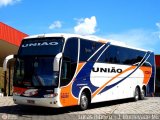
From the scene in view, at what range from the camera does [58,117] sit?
1453 cm

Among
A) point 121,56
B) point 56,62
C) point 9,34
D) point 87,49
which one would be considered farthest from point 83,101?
point 9,34

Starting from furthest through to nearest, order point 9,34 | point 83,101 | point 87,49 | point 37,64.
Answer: point 9,34 < point 87,49 < point 83,101 < point 37,64

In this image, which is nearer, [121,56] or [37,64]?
[37,64]

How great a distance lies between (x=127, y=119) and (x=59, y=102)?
2.94 meters

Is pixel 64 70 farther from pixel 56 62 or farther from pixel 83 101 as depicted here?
pixel 83 101

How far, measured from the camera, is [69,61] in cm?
1584

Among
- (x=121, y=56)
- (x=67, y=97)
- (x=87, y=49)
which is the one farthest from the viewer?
(x=121, y=56)

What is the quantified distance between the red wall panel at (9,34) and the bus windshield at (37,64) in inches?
415

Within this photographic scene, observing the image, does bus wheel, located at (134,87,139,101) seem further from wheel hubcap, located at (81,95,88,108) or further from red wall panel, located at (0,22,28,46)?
red wall panel, located at (0,22,28,46)

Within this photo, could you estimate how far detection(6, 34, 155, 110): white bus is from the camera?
49.9 feet

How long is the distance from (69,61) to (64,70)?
495mm

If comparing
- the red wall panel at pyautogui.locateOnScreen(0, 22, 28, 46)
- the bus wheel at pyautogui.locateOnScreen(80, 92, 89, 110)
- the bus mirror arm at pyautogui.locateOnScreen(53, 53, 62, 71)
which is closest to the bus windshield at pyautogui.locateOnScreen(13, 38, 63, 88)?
the bus mirror arm at pyautogui.locateOnScreen(53, 53, 62, 71)

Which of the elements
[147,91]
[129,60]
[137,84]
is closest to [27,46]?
[129,60]

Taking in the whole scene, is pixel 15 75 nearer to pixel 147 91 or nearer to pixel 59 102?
pixel 59 102
